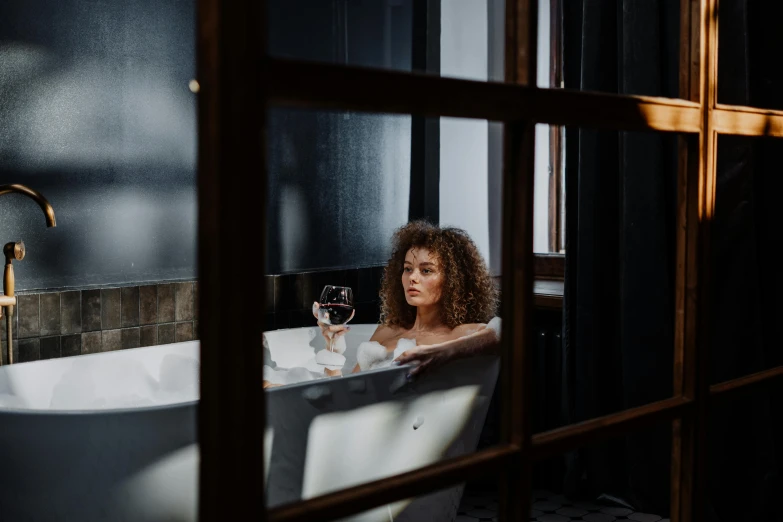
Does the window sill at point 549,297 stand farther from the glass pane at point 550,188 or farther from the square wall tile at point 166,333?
the square wall tile at point 166,333

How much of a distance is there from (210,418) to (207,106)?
0.69 feet

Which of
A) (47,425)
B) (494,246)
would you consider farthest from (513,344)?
(494,246)

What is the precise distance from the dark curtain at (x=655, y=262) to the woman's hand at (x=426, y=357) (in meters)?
0.71

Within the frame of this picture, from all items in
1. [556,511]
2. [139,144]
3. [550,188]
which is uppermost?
[139,144]

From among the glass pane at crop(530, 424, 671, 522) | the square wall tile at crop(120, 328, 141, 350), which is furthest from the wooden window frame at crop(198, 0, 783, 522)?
the square wall tile at crop(120, 328, 141, 350)

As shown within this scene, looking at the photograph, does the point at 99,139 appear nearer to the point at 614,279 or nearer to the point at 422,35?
the point at 422,35

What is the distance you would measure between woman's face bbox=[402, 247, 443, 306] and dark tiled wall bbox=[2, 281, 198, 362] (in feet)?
2.23

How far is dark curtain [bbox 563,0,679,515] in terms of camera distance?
2.64m

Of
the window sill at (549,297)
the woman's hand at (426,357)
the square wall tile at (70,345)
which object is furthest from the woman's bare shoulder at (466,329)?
the square wall tile at (70,345)

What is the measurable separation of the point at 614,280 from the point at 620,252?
0.11 m

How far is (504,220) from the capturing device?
758mm

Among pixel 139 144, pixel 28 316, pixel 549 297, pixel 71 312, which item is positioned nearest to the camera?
pixel 28 316

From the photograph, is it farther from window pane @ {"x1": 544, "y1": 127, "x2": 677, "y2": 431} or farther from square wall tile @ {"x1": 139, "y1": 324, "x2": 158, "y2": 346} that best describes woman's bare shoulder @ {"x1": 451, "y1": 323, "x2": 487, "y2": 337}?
square wall tile @ {"x1": 139, "y1": 324, "x2": 158, "y2": 346}

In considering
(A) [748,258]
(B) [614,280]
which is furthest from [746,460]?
(B) [614,280]
